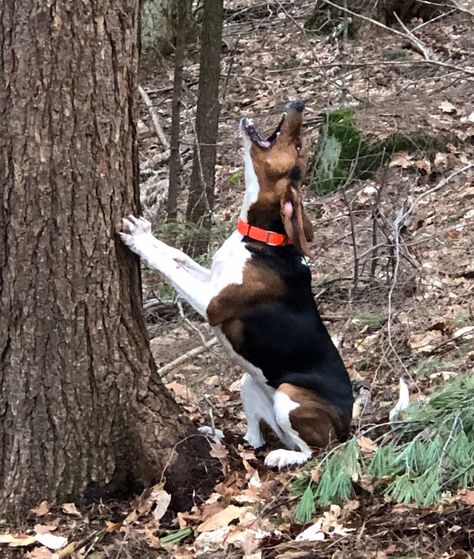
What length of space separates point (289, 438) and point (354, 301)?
2657 mm

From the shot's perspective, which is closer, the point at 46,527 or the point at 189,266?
the point at 46,527

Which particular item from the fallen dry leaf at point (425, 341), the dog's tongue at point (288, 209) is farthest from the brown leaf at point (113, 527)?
the fallen dry leaf at point (425, 341)

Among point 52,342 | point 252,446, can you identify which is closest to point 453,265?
point 252,446

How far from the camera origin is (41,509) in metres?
4.54

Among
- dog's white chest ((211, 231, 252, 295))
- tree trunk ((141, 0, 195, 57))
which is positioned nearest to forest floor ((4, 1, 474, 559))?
A: dog's white chest ((211, 231, 252, 295))

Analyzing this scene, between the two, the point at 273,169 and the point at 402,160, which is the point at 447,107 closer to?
the point at 402,160

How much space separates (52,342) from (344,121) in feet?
24.0


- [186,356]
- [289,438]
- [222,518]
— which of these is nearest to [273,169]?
[289,438]

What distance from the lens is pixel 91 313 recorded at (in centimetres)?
451

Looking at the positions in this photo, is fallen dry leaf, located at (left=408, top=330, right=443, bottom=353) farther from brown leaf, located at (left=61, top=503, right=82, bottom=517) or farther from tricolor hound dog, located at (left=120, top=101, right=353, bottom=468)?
brown leaf, located at (left=61, top=503, right=82, bottom=517)

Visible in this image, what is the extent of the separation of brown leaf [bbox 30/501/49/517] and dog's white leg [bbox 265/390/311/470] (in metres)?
1.32

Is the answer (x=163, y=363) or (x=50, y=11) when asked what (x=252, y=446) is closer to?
(x=163, y=363)

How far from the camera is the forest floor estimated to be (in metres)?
4.17

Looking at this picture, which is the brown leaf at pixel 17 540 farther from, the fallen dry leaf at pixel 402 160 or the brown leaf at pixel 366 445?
the fallen dry leaf at pixel 402 160
